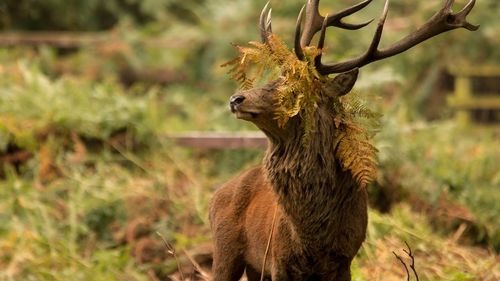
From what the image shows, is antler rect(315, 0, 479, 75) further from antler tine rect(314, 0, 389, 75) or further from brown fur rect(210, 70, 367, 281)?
brown fur rect(210, 70, 367, 281)

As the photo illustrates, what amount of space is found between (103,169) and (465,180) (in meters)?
3.31

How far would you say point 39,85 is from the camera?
408 inches

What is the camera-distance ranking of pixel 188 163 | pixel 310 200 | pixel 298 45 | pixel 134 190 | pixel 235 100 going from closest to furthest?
pixel 235 100 < pixel 298 45 < pixel 310 200 < pixel 134 190 < pixel 188 163

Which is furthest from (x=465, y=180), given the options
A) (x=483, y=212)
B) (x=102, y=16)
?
(x=102, y=16)

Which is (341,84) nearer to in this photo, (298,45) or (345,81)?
(345,81)

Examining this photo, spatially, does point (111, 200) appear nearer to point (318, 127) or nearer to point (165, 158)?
point (165, 158)

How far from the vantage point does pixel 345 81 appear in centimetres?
459

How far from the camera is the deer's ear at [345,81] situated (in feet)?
15.0

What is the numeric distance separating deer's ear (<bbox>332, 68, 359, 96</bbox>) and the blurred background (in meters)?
0.41

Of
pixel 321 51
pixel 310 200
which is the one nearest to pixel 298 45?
pixel 321 51

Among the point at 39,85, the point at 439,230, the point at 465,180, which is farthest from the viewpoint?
the point at 39,85

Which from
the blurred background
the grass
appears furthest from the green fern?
the grass

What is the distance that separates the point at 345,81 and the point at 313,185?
1.69 ft

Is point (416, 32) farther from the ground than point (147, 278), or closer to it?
farther from the ground
